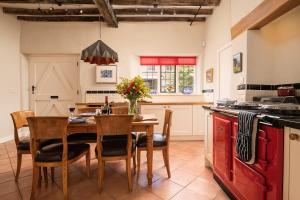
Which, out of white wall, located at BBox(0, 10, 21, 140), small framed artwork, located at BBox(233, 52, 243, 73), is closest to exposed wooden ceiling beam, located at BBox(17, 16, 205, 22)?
white wall, located at BBox(0, 10, 21, 140)

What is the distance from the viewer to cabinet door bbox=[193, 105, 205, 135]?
13.9 ft

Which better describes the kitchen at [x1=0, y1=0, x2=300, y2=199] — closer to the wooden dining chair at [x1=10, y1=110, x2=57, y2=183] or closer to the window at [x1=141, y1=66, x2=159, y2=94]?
the window at [x1=141, y1=66, x2=159, y2=94]

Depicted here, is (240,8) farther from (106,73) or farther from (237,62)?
(106,73)

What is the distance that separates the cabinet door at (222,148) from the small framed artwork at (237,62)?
36.2 inches

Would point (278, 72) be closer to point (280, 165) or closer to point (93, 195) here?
point (280, 165)

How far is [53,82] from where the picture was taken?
16.0ft

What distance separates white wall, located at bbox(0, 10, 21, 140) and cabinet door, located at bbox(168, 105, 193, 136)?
3.80 meters

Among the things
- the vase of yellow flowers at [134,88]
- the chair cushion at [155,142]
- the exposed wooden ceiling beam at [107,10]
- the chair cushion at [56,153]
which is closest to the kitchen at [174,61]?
the exposed wooden ceiling beam at [107,10]

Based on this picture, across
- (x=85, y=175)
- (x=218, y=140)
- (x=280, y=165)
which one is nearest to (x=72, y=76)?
(x=85, y=175)

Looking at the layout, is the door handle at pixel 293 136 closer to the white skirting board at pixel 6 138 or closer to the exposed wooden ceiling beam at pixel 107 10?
the exposed wooden ceiling beam at pixel 107 10

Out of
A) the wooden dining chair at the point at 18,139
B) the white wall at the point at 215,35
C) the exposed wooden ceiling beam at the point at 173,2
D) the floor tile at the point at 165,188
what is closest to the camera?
the floor tile at the point at 165,188

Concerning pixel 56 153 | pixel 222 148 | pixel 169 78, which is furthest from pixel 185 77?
pixel 56 153

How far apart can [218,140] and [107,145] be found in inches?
50.9

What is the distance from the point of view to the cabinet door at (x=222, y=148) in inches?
75.1
